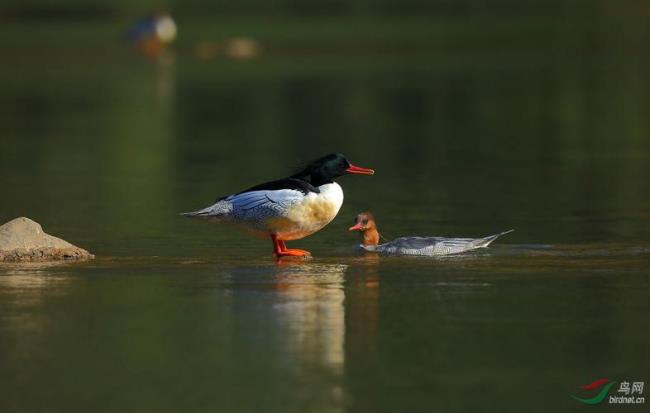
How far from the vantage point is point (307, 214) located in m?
13.0

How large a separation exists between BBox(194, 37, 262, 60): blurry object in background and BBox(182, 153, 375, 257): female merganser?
31.6 metres

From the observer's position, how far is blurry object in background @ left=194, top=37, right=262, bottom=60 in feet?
148

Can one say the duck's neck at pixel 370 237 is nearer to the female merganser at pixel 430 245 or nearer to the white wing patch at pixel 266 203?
the female merganser at pixel 430 245

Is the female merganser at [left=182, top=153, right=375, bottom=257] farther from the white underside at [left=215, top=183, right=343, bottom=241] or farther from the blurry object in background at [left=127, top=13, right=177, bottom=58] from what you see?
the blurry object in background at [left=127, top=13, right=177, bottom=58]

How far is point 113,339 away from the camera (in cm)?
1003

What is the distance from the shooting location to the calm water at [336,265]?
908cm

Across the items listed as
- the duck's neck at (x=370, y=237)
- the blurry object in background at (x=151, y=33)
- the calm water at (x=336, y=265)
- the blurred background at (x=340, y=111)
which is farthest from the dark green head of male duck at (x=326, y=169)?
the blurry object in background at (x=151, y=33)

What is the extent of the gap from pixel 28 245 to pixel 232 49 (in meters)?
33.3

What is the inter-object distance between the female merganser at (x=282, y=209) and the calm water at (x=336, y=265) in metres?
0.27

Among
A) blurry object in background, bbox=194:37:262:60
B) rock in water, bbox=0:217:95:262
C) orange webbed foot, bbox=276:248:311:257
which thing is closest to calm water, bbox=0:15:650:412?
orange webbed foot, bbox=276:248:311:257

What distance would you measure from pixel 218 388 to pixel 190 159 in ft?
44.8

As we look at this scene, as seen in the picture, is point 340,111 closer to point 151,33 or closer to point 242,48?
point 151,33

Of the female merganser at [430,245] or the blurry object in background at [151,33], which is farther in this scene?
the blurry object in background at [151,33]

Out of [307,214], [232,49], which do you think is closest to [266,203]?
[307,214]
